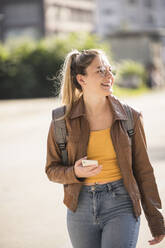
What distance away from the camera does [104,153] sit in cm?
302

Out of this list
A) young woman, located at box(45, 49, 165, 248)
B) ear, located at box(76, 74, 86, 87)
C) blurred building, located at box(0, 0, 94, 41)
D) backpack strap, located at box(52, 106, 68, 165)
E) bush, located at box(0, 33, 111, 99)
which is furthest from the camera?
blurred building, located at box(0, 0, 94, 41)

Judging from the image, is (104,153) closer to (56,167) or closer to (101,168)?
(101,168)

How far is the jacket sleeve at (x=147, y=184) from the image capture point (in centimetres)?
308

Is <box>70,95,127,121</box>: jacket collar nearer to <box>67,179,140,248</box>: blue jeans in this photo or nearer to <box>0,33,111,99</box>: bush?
<box>67,179,140,248</box>: blue jeans

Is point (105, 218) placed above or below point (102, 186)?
below

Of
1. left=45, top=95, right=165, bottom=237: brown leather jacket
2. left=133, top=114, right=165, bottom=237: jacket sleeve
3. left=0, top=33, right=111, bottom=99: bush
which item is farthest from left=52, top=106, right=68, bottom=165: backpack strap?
left=0, top=33, right=111, bottom=99: bush

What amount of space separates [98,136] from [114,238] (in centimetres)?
60

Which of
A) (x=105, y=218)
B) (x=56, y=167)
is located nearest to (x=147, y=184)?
(x=105, y=218)

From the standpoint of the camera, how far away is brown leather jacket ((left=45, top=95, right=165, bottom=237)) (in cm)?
298

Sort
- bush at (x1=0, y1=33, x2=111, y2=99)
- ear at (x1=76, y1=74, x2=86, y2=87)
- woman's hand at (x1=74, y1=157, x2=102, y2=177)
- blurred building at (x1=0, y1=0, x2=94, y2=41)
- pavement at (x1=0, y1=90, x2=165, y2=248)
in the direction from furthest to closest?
blurred building at (x1=0, y1=0, x2=94, y2=41), bush at (x1=0, y1=33, x2=111, y2=99), pavement at (x1=0, y1=90, x2=165, y2=248), ear at (x1=76, y1=74, x2=86, y2=87), woman's hand at (x1=74, y1=157, x2=102, y2=177)

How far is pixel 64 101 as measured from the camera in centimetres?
323

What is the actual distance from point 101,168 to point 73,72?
692mm

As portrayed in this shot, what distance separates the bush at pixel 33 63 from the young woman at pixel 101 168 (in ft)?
102

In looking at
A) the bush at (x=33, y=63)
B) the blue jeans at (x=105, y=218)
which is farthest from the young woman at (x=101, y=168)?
the bush at (x=33, y=63)
